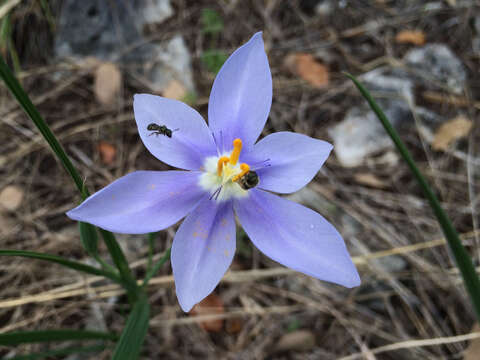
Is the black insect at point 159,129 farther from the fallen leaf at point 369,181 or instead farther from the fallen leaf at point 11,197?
the fallen leaf at point 369,181

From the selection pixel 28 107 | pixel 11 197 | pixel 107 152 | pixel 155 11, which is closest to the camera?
pixel 28 107

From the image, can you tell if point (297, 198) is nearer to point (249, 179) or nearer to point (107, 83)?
point (249, 179)

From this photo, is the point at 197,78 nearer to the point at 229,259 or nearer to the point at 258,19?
the point at 258,19

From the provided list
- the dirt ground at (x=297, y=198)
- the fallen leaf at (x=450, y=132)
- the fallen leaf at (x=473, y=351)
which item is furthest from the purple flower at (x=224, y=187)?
the fallen leaf at (x=450, y=132)

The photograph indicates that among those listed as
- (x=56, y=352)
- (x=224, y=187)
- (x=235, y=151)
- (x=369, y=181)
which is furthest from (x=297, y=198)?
(x=56, y=352)

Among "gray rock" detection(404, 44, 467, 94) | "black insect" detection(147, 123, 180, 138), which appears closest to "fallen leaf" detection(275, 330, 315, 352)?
"black insect" detection(147, 123, 180, 138)

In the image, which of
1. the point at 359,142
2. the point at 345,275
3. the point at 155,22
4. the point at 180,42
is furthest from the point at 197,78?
the point at 345,275
